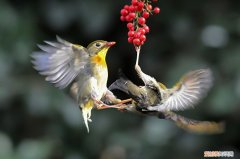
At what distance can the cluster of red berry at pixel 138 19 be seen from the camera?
1.22 metres

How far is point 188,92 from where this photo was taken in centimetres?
127

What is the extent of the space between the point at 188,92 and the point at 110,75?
3.38 metres

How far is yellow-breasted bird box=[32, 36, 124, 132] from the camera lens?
1.22 meters

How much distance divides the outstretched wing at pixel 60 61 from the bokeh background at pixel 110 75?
3029 mm

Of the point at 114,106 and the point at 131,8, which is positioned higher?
the point at 131,8

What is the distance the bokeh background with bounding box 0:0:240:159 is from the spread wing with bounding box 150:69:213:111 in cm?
301

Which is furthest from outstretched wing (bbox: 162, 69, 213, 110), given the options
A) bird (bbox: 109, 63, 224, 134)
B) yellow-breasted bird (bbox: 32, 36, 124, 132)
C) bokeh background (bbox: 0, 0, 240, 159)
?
bokeh background (bbox: 0, 0, 240, 159)

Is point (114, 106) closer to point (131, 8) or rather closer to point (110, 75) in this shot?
point (131, 8)

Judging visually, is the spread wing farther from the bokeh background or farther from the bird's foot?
the bokeh background

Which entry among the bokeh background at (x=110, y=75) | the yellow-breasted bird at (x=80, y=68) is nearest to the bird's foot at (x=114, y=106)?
the yellow-breasted bird at (x=80, y=68)

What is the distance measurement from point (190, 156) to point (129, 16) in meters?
3.50

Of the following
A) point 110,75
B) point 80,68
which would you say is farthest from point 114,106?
point 110,75

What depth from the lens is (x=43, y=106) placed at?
4.38m

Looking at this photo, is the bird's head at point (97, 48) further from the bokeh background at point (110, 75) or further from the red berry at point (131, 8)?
the bokeh background at point (110, 75)
